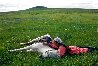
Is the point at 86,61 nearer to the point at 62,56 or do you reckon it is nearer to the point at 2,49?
the point at 62,56

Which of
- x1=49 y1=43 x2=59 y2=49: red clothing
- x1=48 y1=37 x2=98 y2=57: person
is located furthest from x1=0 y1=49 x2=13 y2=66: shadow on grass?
x1=48 y1=37 x2=98 y2=57: person

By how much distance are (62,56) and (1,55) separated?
3760mm

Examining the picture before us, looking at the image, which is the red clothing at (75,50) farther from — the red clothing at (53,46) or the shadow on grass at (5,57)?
the shadow on grass at (5,57)

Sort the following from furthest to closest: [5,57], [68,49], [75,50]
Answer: [75,50] < [68,49] < [5,57]

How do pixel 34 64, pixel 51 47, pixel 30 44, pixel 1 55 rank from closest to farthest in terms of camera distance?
1. pixel 34 64
2. pixel 1 55
3. pixel 51 47
4. pixel 30 44

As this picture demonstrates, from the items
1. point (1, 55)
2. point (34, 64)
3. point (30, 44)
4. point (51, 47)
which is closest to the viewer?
point (34, 64)

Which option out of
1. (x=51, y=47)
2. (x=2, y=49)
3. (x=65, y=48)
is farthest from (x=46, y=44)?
(x=2, y=49)

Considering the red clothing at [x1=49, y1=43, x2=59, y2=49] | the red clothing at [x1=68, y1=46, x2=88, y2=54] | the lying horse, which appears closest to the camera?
the lying horse

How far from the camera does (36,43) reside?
19172 millimetres

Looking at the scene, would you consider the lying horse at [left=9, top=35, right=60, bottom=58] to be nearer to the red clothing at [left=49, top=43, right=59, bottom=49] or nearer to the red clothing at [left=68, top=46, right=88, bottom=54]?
the red clothing at [left=49, top=43, right=59, bottom=49]

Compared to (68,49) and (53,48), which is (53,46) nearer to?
(53,48)

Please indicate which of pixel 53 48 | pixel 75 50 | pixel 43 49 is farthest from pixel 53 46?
pixel 75 50

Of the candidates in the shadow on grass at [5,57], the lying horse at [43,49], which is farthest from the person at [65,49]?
the shadow on grass at [5,57]

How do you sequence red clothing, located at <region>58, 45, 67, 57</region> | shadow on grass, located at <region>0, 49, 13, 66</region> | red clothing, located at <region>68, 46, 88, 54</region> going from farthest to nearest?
red clothing, located at <region>68, 46, 88, 54</region>, red clothing, located at <region>58, 45, 67, 57</region>, shadow on grass, located at <region>0, 49, 13, 66</region>
